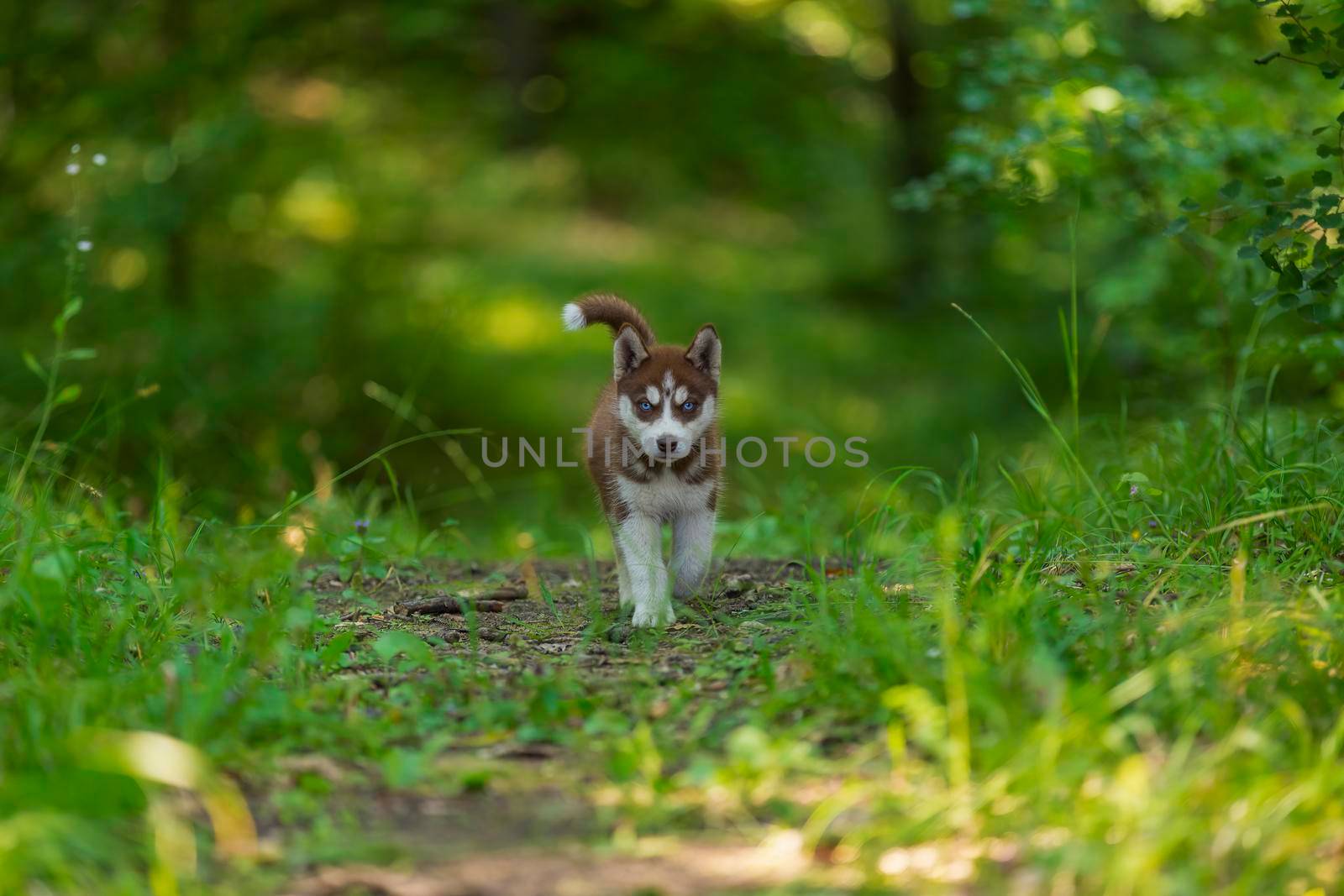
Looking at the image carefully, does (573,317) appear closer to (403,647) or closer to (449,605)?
(449,605)

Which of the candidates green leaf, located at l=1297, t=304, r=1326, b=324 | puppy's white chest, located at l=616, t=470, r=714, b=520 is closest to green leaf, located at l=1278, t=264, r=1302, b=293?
green leaf, located at l=1297, t=304, r=1326, b=324

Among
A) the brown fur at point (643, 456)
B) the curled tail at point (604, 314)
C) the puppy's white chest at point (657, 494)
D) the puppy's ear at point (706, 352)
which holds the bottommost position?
the puppy's white chest at point (657, 494)

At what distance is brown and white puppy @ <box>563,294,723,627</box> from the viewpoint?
4.73 meters

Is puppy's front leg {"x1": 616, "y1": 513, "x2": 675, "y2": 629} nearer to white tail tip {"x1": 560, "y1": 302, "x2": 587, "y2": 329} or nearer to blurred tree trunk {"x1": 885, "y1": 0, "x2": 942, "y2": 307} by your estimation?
white tail tip {"x1": 560, "y1": 302, "x2": 587, "y2": 329}

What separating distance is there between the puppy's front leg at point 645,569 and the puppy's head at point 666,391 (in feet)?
0.96

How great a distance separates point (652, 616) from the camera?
454 centimetres

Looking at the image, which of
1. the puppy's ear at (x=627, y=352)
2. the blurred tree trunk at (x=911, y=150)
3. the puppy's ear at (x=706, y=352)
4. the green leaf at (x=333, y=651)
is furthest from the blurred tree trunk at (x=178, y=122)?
the blurred tree trunk at (x=911, y=150)

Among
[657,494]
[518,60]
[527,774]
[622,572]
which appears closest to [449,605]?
[622,572]

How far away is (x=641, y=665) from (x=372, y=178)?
7.91m

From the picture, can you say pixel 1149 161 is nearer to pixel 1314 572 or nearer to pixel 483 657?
pixel 1314 572

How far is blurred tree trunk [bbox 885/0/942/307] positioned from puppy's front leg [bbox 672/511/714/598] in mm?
9817

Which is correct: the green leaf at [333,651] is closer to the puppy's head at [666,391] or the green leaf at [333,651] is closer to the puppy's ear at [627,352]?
the puppy's head at [666,391]

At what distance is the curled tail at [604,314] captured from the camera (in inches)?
201

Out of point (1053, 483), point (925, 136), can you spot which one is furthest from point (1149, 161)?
point (925, 136)
